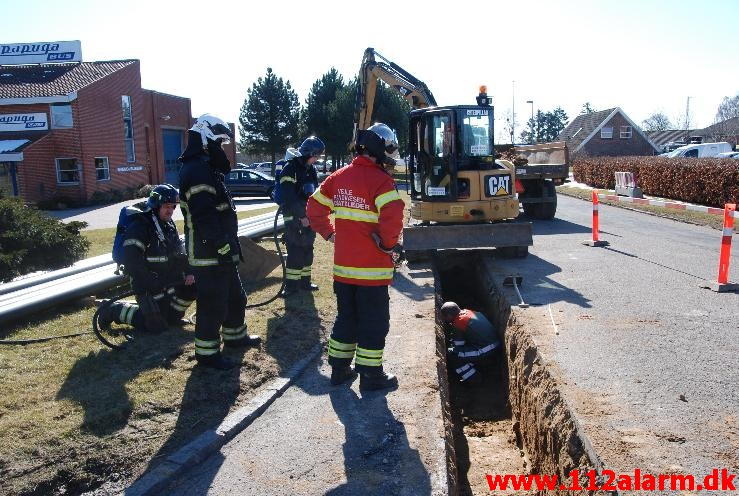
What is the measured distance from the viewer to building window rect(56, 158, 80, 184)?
27.9 m

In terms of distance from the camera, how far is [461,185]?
10.4 metres

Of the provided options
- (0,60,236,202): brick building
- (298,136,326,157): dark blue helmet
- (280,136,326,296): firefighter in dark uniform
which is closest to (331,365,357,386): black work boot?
(280,136,326,296): firefighter in dark uniform

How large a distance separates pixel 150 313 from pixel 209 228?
58.8 inches

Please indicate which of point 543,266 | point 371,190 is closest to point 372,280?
point 371,190

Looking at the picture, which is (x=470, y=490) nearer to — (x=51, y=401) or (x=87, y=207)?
(x=51, y=401)

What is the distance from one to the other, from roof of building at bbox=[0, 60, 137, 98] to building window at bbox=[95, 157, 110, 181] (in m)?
3.55

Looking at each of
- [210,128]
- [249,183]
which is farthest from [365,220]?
[249,183]

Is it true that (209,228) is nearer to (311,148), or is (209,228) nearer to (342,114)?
(311,148)

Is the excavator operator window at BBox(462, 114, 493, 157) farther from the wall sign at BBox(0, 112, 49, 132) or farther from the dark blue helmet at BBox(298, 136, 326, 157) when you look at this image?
the wall sign at BBox(0, 112, 49, 132)

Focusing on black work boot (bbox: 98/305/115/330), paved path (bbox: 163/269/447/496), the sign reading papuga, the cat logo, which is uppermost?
the sign reading papuga

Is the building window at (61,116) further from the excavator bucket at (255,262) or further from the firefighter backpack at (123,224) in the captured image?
the firefighter backpack at (123,224)

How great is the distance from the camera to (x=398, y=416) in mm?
4379

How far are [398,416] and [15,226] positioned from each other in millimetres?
6914

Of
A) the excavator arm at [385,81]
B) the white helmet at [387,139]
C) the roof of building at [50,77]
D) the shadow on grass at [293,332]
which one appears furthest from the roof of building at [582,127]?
the white helmet at [387,139]
